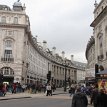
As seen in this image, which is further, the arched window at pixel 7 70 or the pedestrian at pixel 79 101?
the arched window at pixel 7 70

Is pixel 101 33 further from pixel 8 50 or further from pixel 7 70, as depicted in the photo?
pixel 8 50

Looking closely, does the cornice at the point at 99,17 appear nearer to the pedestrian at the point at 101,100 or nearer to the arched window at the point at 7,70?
the arched window at the point at 7,70

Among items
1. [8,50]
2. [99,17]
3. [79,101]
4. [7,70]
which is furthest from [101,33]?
[79,101]

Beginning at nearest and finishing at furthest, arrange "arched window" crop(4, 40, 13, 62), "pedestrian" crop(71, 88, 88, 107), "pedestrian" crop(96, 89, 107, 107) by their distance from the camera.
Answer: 1. "pedestrian" crop(71, 88, 88, 107)
2. "pedestrian" crop(96, 89, 107, 107)
3. "arched window" crop(4, 40, 13, 62)

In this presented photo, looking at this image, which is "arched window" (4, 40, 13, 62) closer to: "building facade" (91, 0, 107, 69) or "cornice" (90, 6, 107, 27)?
"cornice" (90, 6, 107, 27)

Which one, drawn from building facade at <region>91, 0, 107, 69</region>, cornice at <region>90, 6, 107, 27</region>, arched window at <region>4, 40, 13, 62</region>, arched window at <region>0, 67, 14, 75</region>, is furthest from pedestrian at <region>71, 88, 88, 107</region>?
arched window at <region>4, 40, 13, 62</region>

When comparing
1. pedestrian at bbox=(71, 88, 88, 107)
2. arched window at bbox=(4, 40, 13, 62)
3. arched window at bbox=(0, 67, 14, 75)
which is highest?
arched window at bbox=(4, 40, 13, 62)

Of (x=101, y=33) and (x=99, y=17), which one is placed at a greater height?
(x=99, y=17)

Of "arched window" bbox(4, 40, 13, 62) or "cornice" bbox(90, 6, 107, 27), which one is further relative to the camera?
"arched window" bbox(4, 40, 13, 62)

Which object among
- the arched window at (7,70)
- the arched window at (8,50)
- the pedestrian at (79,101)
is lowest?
the pedestrian at (79,101)

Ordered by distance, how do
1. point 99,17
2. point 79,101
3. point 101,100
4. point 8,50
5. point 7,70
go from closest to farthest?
point 79,101
point 101,100
point 99,17
point 7,70
point 8,50

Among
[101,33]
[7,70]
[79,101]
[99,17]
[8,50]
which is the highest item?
[99,17]

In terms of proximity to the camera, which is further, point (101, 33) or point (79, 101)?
point (101, 33)

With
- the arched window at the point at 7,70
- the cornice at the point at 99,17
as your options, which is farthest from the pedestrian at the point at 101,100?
the arched window at the point at 7,70
